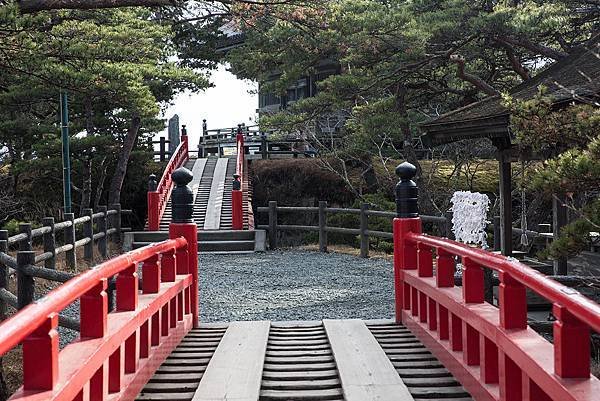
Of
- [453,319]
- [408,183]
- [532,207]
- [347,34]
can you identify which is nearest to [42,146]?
[347,34]

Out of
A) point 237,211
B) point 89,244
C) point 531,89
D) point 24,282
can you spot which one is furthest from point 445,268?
point 237,211

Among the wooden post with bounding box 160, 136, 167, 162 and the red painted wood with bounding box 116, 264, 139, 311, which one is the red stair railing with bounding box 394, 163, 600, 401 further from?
the wooden post with bounding box 160, 136, 167, 162

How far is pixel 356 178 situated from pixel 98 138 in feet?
26.6

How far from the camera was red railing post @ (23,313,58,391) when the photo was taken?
263cm

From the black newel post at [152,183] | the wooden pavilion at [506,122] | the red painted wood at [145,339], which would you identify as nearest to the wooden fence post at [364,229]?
the wooden pavilion at [506,122]

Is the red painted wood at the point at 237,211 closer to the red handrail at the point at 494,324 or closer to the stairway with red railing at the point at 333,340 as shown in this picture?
the stairway with red railing at the point at 333,340

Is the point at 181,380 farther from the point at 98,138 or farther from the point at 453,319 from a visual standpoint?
the point at 98,138

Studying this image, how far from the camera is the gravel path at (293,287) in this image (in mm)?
10109

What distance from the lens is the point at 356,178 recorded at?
23266 millimetres

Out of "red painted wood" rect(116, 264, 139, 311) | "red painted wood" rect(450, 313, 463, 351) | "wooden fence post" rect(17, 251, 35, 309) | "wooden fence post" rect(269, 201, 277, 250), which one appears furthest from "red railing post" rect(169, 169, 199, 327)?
"wooden fence post" rect(269, 201, 277, 250)

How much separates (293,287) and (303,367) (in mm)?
7339

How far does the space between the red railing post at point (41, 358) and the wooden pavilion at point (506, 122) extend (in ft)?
21.5

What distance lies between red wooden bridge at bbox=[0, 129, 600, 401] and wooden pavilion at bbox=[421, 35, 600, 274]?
3086mm

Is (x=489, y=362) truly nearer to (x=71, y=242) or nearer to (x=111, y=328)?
(x=111, y=328)
